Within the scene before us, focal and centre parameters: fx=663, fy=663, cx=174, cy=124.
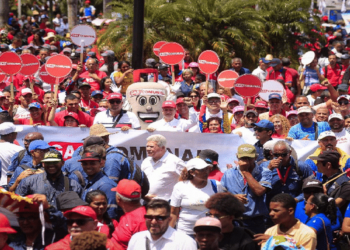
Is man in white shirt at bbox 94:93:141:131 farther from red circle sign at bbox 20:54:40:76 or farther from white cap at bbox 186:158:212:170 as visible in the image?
white cap at bbox 186:158:212:170

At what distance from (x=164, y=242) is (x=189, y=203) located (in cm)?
152

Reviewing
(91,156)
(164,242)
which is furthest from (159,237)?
(91,156)

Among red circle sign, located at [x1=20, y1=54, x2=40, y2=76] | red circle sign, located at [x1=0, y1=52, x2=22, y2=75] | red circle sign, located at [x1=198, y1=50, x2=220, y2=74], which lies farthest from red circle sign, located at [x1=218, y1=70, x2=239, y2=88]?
red circle sign, located at [x1=0, y1=52, x2=22, y2=75]

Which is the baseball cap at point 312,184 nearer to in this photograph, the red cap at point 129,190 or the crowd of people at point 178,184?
the crowd of people at point 178,184

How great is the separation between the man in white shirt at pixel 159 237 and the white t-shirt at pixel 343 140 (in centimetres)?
445

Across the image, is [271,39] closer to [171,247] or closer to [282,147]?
[282,147]

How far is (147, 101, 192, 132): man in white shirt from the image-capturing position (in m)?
9.93

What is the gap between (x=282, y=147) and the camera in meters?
7.68

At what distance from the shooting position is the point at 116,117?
10094 millimetres

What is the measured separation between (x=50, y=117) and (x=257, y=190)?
4.31 metres

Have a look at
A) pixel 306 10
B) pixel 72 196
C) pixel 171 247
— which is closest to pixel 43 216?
pixel 72 196

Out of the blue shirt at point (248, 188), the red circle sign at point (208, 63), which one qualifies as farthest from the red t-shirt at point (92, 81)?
the blue shirt at point (248, 188)

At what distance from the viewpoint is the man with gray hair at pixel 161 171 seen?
8.12m

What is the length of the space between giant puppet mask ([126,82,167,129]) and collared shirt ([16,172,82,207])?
13.7ft
